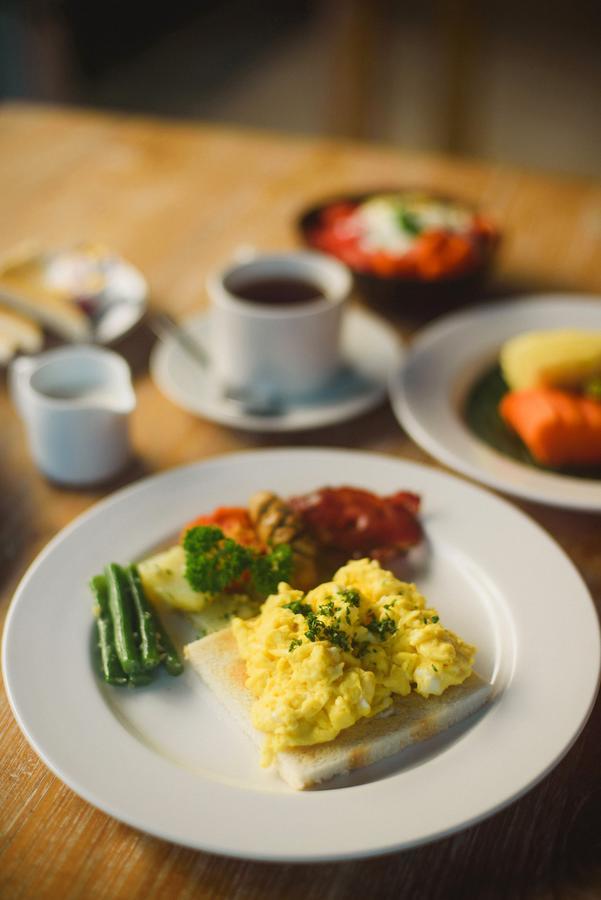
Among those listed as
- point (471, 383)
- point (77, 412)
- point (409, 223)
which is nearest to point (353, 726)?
point (77, 412)

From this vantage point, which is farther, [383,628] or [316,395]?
[316,395]

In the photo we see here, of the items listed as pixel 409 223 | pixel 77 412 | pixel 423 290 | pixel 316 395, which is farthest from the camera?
pixel 409 223

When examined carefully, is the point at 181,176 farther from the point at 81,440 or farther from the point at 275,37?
the point at 275,37

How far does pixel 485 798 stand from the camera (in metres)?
1.14

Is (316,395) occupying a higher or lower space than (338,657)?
lower

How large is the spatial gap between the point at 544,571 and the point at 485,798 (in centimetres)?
50

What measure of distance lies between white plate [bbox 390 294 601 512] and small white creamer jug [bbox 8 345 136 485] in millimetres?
608

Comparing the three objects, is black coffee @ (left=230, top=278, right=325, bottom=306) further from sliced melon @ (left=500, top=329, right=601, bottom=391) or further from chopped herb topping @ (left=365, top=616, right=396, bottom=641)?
chopped herb topping @ (left=365, top=616, right=396, bottom=641)

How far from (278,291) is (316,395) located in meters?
0.29

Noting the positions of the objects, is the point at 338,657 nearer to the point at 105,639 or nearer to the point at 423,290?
the point at 105,639

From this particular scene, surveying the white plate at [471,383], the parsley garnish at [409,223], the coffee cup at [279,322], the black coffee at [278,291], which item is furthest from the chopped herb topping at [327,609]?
the parsley garnish at [409,223]

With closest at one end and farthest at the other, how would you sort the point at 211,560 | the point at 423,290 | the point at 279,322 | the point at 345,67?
1. the point at 211,560
2. the point at 279,322
3. the point at 423,290
4. the point at 345,67

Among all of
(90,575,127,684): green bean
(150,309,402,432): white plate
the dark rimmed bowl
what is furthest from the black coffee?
(90,575,127,684): green bean

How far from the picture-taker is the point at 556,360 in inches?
79.3
